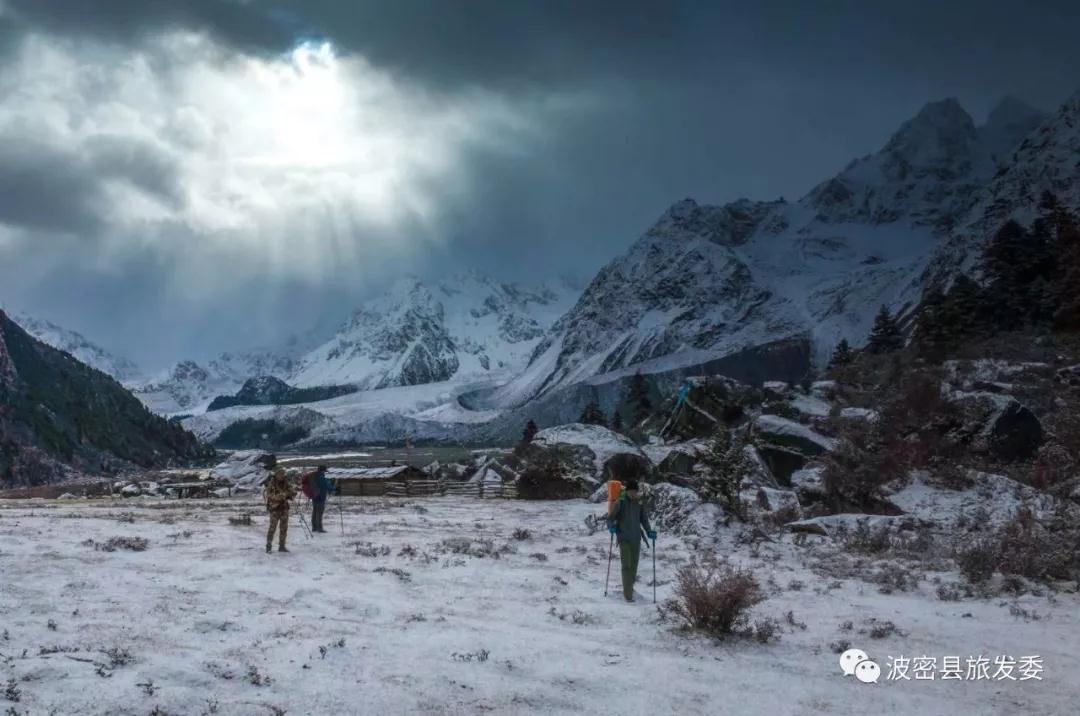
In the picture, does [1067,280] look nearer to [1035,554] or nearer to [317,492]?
[1035,554]

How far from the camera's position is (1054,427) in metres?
24.4

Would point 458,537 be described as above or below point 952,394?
below

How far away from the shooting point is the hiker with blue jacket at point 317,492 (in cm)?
2055

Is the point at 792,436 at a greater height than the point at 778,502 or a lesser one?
greater

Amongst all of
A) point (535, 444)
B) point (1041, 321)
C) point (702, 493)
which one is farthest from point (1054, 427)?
point (535, 444)

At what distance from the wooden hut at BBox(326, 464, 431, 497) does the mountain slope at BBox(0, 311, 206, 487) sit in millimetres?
50307

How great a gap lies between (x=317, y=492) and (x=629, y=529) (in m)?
12.0

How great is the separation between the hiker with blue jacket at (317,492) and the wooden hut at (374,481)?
24.6 metres

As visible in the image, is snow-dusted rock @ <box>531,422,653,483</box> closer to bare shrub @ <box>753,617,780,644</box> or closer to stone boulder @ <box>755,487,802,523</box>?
stone boulder @ <box>755,487,802,523</box>

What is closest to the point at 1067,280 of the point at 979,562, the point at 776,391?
the point at 776,391

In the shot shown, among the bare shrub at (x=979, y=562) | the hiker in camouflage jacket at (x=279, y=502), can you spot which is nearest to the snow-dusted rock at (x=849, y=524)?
the bare shrub at (x=979, y=562)

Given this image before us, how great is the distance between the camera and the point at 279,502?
15977 mm

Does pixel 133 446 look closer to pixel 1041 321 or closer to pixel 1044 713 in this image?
pixel 1041 321

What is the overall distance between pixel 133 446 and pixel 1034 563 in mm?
129007
